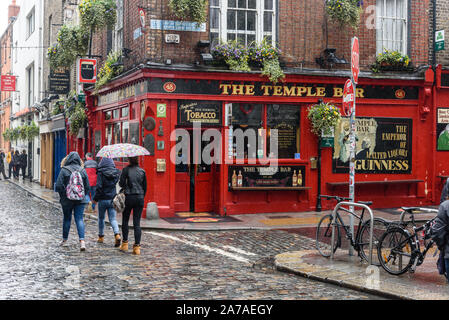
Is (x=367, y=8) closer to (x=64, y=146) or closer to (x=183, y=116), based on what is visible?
(x=183, y=116)

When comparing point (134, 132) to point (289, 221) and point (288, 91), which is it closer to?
point (288, 91)

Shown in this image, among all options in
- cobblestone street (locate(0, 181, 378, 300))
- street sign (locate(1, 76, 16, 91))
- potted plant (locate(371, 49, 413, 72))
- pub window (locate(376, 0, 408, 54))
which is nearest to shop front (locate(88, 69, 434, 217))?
potted plant (locate(371, 49, 413, 72))

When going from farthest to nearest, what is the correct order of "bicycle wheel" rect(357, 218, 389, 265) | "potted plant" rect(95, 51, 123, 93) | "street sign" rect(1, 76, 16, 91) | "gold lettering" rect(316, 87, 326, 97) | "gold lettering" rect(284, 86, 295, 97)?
"street sign" rect(1, 76, 16, 91) → "potted plant" rect(95, 51, 123, 93) → "gold lettering" rect(316, 87, 326, 97) → "gold lettering" rect(284, 86, 295, 97) → "bicycle wheel" rect(357, 218, 389, 265)

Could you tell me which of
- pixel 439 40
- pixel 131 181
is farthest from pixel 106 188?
pixel 439 40

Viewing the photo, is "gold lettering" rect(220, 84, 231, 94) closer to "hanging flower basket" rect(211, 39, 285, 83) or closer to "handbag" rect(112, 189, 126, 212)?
"hanging flower basket" rect(211, 39, 285, 83)

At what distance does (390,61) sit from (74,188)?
10691 millimetres

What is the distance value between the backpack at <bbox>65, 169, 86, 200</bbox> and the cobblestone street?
99 cm

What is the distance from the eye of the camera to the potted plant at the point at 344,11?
52.6 feet

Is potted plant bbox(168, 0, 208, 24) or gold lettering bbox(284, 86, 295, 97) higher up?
potted plant bbox(168, 0, 208, 24)

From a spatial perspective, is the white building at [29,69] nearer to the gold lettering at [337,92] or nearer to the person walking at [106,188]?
the gold lettering at [337,92]

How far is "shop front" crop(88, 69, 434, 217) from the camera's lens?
15414 millimetres

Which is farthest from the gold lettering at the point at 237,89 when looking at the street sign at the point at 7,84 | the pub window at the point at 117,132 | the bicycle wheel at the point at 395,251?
the street sign at the point at 7,84
